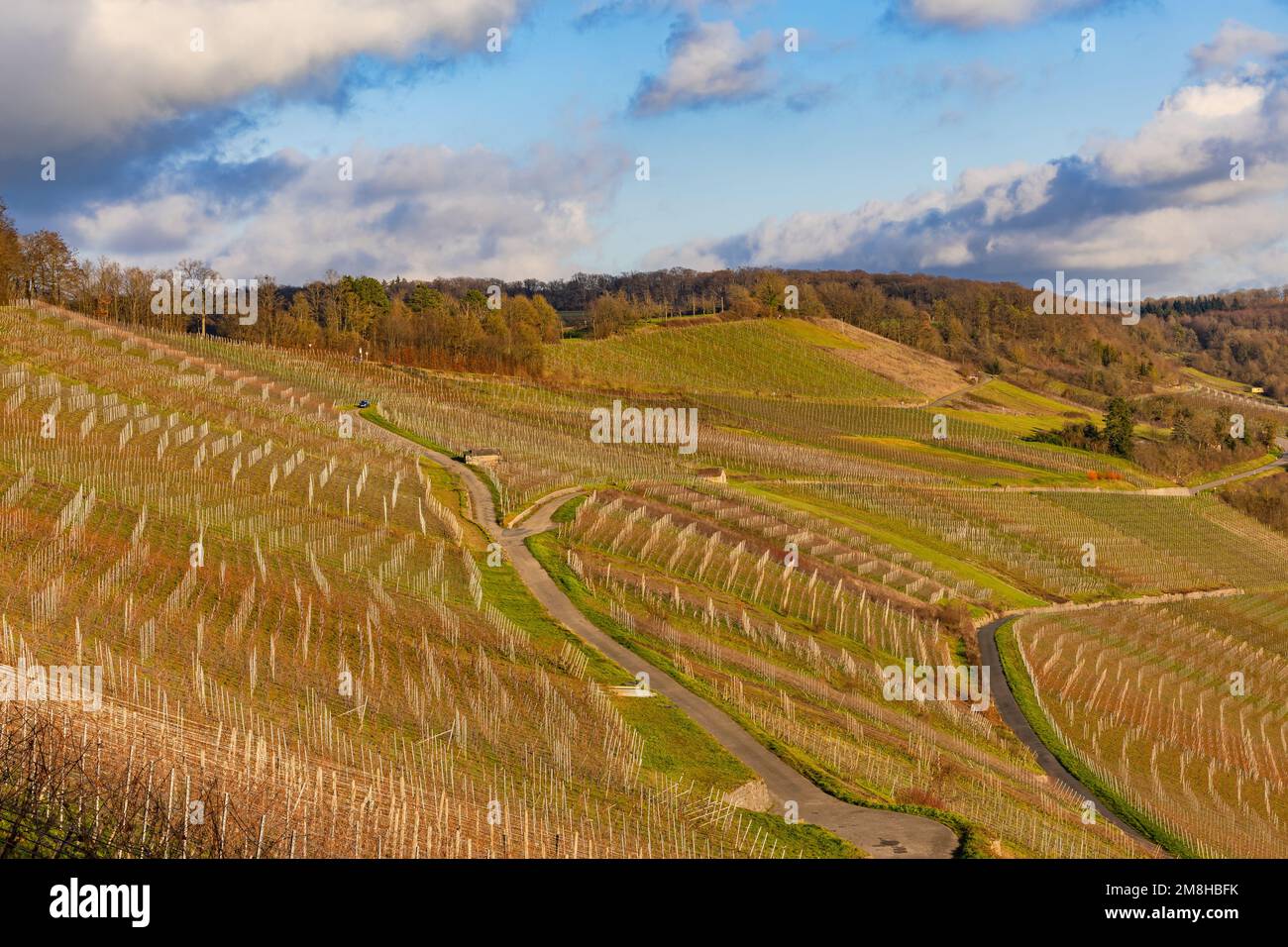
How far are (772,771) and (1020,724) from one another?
23.5m

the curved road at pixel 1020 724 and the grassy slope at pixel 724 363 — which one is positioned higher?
the grassy slope at pixel 724 363

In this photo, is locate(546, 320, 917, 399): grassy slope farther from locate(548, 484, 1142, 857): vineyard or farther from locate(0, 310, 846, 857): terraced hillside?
locate(0, 310, 846, 857): terraced hillside

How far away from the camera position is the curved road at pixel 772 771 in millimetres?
29719

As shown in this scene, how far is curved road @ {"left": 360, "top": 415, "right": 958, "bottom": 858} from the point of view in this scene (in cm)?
2972

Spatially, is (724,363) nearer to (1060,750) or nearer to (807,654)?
(807,654)

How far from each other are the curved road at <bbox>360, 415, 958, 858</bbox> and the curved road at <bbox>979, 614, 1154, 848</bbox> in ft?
52.2

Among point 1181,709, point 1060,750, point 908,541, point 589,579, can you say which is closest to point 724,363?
point 908,541

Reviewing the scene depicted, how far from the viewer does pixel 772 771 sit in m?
35.2

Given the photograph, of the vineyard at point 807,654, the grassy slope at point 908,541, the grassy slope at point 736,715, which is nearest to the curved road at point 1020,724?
the vineyard at point 807,654

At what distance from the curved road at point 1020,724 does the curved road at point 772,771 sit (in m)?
15.9

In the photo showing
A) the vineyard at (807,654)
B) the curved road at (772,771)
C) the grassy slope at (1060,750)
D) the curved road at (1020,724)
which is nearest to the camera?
the curved road at (772,771)

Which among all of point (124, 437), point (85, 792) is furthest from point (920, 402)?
point (85, 792)

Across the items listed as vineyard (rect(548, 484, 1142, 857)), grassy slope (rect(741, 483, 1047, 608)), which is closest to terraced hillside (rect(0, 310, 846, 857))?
vineyard (rect(548, 484, 1142, 857))

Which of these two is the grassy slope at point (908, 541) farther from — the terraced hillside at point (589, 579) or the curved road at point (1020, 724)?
the curved road at point (1020, 724)
